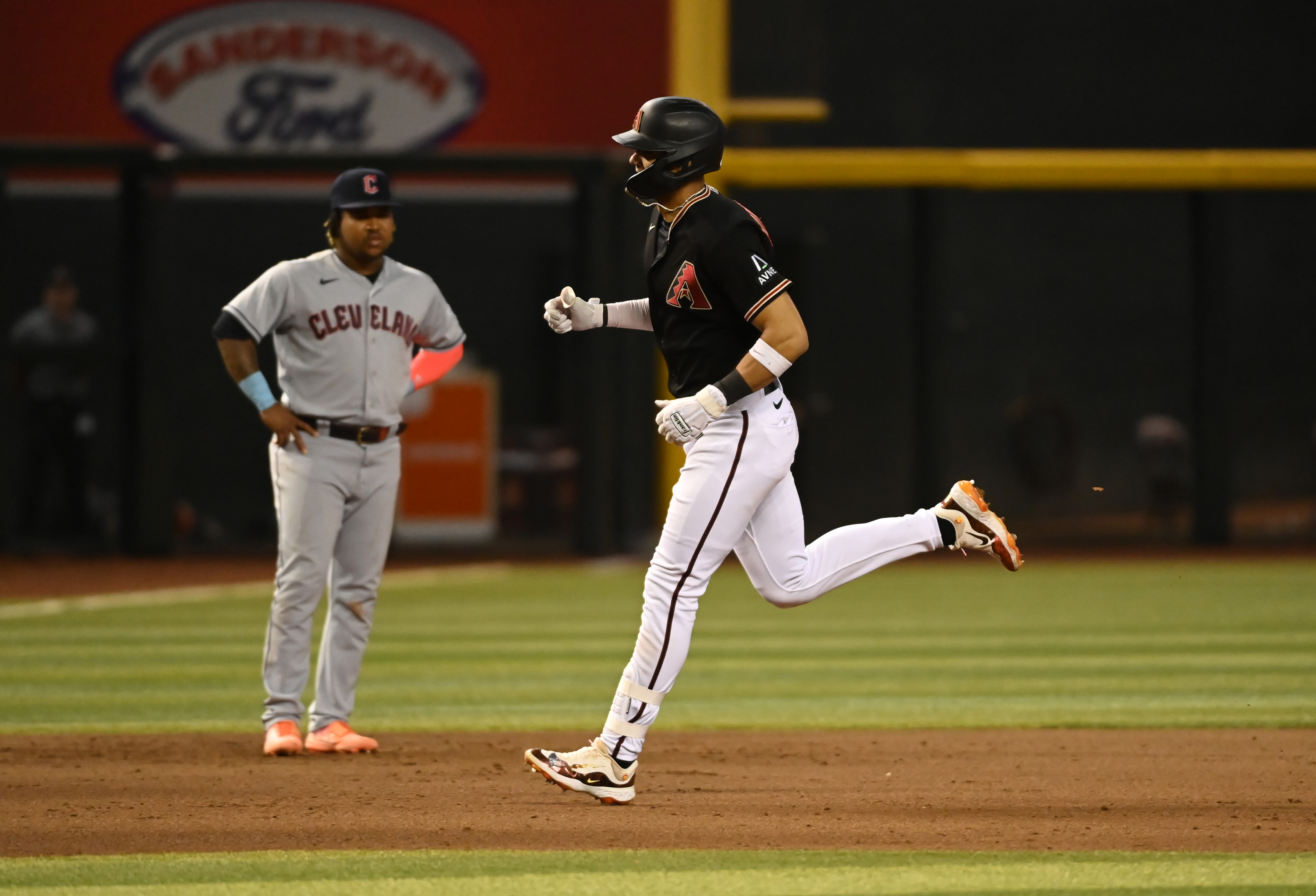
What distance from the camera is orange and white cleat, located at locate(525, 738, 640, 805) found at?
5.43 meters

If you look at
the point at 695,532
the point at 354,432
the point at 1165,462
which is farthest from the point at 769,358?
the point at 1165,462

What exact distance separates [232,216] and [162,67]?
2.16 metres

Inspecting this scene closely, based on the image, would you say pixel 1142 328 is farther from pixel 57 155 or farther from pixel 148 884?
pixel 148 884

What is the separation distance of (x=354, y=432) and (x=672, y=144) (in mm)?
1894

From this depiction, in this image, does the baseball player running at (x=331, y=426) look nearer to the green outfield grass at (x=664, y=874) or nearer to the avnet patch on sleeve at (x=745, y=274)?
the avnet patch on sleeve at (x=745, y=274)

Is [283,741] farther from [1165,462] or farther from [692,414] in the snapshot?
[1165,462]

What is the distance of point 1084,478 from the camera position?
19531 millimetres

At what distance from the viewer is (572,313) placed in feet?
19.6

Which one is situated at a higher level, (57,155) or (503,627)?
(57,155)

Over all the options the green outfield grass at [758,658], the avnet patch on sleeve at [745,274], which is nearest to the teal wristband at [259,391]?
the green outfield grass at [758,658]

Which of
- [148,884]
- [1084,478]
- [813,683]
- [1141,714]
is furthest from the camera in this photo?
[1084,478]

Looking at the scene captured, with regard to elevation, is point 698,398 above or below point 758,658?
above

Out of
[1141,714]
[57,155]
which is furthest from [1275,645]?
[57,155]

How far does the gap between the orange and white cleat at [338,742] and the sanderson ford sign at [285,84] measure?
9869 mm
